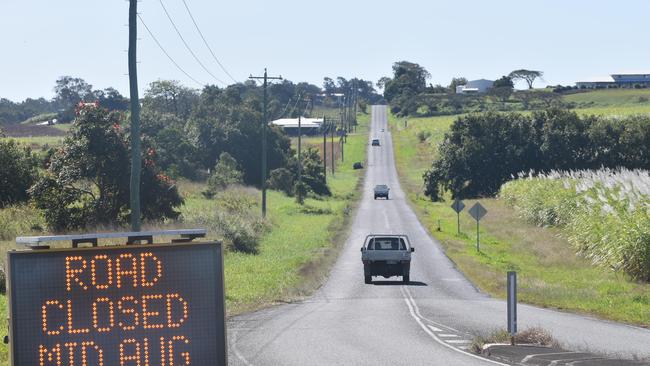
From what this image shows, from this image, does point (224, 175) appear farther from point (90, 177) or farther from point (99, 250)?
point (99, 250)

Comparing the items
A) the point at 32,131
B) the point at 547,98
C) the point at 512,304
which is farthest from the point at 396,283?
the point at 547,98

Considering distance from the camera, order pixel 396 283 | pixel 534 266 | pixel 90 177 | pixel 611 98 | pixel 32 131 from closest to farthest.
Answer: pixel 396 283 < pixel 534 266 < pixel 90 177 < pixel 32 131 < pixel 611 98

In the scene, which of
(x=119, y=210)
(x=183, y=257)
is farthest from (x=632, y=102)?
(x=183, y=257)

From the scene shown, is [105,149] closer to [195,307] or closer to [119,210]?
[119,210]

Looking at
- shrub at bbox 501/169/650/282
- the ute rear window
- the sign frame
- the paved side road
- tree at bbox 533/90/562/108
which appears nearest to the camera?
the sign frame

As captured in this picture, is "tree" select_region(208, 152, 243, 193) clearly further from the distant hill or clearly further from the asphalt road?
the distant hill

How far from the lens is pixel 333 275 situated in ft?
138

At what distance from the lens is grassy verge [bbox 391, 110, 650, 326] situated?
31.8 m

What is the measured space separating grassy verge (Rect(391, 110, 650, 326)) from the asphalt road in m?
1.60

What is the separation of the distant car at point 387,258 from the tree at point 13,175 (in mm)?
21283

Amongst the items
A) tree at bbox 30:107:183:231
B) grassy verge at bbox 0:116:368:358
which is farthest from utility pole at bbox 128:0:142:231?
tree at bbox 30:107:183:231

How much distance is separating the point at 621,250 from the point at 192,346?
1324 inches

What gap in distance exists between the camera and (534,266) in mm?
46250

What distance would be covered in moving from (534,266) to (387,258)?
1089cm
